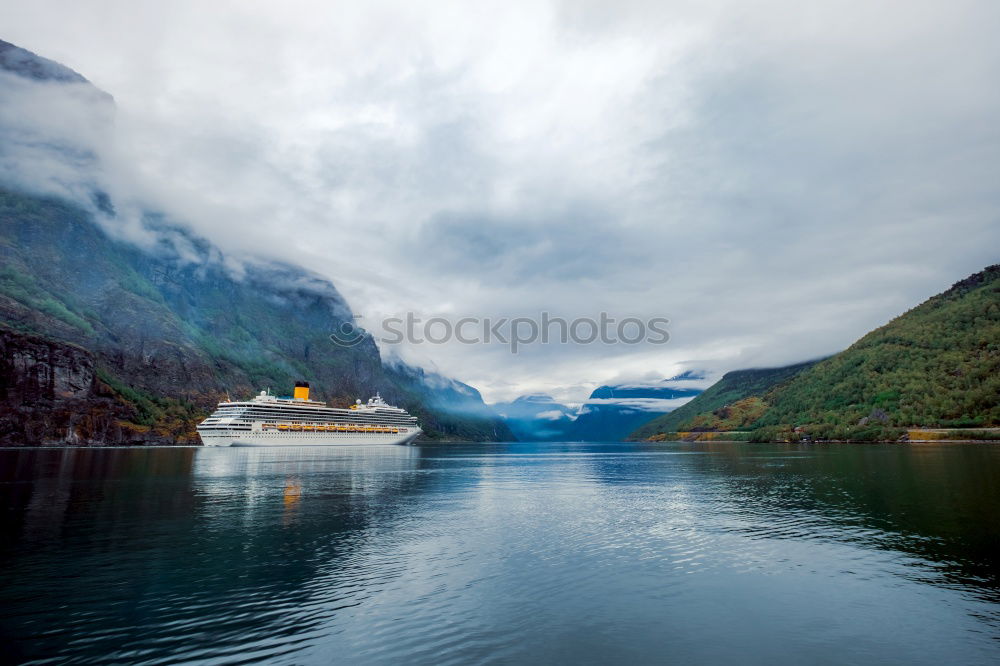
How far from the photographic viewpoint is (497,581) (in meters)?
28.2

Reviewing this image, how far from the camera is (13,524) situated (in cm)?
3988

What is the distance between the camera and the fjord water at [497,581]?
19578 mm

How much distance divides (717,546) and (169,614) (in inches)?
1298

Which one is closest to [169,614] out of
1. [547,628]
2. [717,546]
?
[547,628]

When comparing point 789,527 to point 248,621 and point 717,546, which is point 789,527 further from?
point 248,621

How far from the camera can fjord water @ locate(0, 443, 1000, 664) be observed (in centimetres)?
1958

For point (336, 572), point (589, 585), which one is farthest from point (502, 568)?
point (336, 572)

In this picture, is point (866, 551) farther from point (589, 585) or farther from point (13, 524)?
point (13, 524)

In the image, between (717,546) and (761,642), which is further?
(717,546)

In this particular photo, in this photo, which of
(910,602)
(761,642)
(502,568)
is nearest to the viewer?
(761,642)

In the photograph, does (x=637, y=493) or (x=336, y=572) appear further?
(x=637, y=493)

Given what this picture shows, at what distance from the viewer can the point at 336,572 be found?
96.2 feet

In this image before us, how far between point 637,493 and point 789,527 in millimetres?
26667

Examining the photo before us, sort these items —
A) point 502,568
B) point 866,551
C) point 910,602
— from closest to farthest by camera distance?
point 910,602 < point 502,568 < point 866,551
